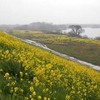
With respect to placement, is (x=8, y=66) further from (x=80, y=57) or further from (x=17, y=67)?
(x=80, y=57)

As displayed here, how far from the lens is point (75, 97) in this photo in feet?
32.6

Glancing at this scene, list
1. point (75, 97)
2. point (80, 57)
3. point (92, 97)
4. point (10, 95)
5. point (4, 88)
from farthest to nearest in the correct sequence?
point (80, 57) → point (92, 97) → point (75, 97) → point (4, 88) → point (10, 95)

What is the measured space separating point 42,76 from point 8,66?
4.56 ft

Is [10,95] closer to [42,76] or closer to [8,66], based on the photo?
[8,66]

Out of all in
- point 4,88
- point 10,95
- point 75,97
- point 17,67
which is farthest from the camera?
point 75,97

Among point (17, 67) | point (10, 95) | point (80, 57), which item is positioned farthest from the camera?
point (80, 57)

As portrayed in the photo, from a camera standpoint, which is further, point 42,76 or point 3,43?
point 3,43

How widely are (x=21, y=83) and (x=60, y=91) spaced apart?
63.9 inches

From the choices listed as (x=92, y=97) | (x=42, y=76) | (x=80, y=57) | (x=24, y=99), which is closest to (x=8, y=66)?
(x=42, y=76)

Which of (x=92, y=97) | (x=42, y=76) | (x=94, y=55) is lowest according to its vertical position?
(x=94, y=55)

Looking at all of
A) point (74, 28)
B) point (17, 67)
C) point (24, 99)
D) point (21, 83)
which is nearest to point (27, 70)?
point (17, 67)

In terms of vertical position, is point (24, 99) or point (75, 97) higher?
point (24, 99)

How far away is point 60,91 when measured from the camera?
9719 mm

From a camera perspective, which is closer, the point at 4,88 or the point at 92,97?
the point at 4,88
